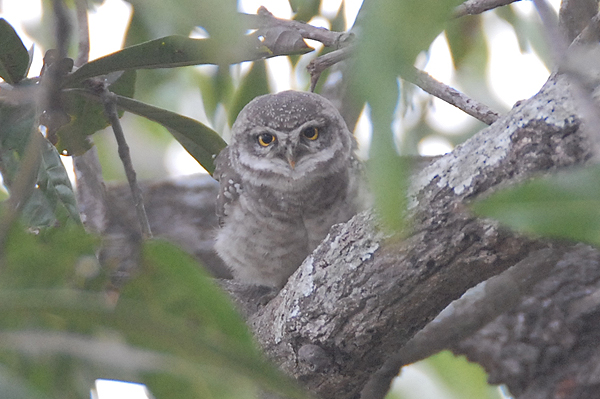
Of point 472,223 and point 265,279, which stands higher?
point 265,279

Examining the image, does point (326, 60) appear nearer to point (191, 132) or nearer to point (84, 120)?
point (191, 132)

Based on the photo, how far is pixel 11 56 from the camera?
1.53m

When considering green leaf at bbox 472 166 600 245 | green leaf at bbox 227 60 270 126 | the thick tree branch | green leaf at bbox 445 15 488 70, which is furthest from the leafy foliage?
green leaf at bbox 445 15 488 70

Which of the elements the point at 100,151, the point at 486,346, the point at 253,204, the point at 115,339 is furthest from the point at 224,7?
the point at 100,151

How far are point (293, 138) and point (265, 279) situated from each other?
1.85 ft

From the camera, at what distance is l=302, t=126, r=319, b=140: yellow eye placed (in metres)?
2.42

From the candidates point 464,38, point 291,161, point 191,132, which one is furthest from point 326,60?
point 464,38

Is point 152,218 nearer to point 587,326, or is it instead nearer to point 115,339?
point 587,326

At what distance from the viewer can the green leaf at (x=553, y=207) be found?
1.89 ft

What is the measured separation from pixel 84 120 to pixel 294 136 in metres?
0.83

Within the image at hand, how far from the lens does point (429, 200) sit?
1261mm

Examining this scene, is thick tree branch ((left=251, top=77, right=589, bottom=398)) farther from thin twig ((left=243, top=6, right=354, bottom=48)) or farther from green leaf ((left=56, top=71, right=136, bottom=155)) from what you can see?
green leaf ((left=56, top=71, right=136, bottom=155))

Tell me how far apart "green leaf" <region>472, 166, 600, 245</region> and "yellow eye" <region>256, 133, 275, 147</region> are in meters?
1.87

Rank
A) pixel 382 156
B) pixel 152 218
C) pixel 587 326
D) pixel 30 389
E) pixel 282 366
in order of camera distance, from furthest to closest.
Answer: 1. pixel 152 218
2. pixel 587 326
3. pixel 282 366
4. pixel 30 389
5. pixel 382 156
